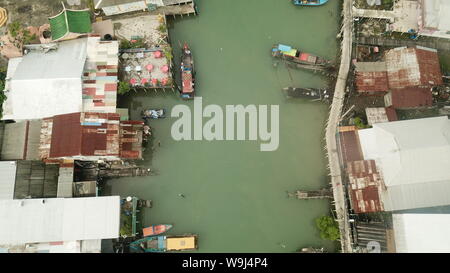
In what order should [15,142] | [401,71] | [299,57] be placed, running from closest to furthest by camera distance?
1. [15,142]
2. [401,71]
3. [299,57]

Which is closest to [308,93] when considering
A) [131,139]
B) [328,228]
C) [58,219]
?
[328,228]

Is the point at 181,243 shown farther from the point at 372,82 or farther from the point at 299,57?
the point at 372,82

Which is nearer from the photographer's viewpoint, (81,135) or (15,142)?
(81,135)

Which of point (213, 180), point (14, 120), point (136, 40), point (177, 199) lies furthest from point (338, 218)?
point (14, 120)

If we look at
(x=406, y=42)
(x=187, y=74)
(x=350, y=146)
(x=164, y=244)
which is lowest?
(x=164, y=244)

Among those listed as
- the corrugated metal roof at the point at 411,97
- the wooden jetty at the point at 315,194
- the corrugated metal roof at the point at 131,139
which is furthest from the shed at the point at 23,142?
the corrugated metal roof at the point at 411,97

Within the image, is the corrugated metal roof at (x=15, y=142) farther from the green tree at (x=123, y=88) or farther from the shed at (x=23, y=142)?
the green tree at (x=123, y=88)
